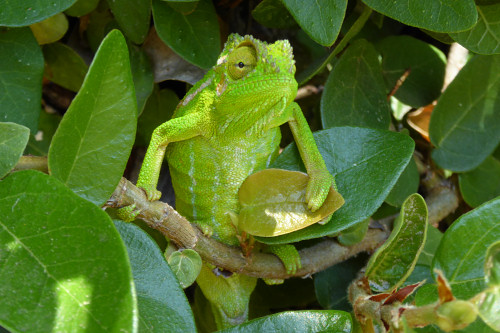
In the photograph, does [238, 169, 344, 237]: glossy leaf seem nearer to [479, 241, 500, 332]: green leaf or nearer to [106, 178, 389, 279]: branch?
[106, 178, 389, 279]: branch

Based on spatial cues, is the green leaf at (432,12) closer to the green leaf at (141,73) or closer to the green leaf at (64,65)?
the green leaf at (141,73)

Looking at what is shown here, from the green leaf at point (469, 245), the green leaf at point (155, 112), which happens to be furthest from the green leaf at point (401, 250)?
the green leaf at point (155, 112)

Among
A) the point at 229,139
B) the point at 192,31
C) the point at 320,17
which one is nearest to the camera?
the point at 320,17

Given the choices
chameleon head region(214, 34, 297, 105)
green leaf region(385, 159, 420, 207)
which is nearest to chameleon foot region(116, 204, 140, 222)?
chameleon head region(214, 34, 297, 105)

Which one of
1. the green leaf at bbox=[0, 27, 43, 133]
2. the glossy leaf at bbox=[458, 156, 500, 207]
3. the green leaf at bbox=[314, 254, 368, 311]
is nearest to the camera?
the green leaf at bbox=[0, 27, 43, 133]

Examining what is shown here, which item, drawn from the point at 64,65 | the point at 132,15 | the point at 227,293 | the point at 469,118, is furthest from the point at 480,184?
the point at 64,65

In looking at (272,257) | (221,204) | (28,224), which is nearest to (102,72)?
(28,224)

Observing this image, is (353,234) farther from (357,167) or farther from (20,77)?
(20,77)
